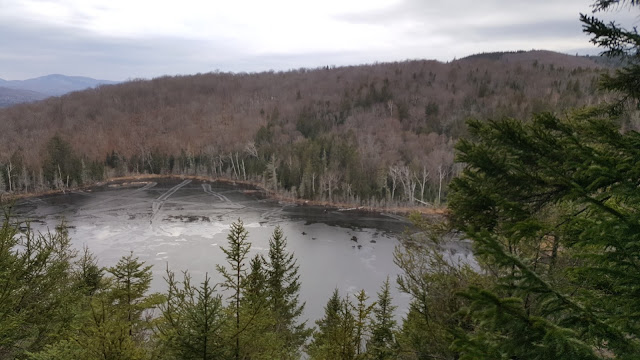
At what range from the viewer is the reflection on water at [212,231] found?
99.8ft

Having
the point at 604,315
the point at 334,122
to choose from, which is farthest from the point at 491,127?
the point at 334,122

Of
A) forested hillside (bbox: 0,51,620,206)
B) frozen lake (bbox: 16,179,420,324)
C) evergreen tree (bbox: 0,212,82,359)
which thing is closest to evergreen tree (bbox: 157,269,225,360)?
evergreen tree (bbox: 0,212,82,359)

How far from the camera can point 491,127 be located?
3.68 meters

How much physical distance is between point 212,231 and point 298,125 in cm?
6870

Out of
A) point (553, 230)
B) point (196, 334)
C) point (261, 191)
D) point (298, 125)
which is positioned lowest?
point (261, 191)

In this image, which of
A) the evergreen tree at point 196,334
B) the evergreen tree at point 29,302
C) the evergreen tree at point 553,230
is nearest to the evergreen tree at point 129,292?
the evergreen tree at point 29,302

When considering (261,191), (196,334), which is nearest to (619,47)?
(196,334)

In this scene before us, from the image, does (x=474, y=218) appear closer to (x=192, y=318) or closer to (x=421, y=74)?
(x=192, y=318)

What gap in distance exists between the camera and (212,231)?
4044 cm

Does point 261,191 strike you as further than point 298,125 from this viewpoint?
No

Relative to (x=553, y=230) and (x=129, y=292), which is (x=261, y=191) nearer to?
(x=129, y=292)

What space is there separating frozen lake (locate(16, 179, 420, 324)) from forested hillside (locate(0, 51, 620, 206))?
32.0ft

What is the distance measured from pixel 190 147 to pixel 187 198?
124 feet

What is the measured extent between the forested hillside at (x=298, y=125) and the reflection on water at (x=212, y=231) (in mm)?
9583
